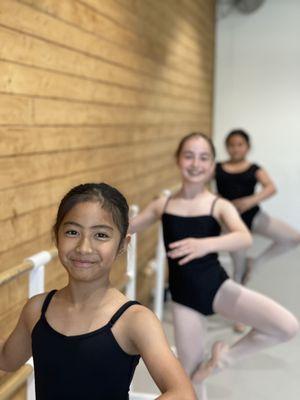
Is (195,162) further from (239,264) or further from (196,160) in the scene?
(239,264)

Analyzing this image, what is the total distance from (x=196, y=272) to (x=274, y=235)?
2013 millimetres

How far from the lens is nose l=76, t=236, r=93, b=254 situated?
4.27 ft

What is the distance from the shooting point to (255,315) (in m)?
2.67

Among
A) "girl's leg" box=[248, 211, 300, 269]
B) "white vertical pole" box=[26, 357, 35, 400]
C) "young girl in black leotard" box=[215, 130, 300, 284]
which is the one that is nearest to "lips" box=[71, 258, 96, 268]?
"white vertical pole" box=[26, 357, 35, 400]

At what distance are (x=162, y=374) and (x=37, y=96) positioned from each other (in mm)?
1575

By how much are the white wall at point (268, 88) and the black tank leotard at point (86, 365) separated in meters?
6.73

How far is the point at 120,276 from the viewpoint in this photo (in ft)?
12.8

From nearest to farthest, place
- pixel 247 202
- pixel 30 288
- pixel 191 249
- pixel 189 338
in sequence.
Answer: pixel 30 288 < pixel 191 249 < pixel 189 338 < pixel 247 202

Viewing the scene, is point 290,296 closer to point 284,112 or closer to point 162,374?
point 284,112

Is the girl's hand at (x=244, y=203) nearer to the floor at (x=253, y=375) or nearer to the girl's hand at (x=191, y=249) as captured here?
the floor at (x=253, y=375)

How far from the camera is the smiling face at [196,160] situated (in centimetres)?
288

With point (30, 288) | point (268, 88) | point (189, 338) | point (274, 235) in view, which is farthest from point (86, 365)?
point (268, 88)

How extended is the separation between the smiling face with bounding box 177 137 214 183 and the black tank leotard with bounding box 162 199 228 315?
21 cm

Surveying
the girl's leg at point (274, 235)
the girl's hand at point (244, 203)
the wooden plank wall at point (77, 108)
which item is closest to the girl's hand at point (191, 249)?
the wooden plank wall at point (77, 108)
